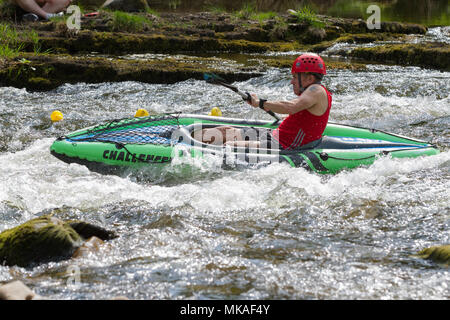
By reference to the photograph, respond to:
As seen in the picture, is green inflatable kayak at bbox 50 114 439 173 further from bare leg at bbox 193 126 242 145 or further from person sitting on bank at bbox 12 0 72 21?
person sitting on bank at bbox 12 0 72 21

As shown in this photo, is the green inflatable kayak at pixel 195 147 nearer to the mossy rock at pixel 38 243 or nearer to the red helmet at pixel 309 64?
the red helmet at pixel 309 64

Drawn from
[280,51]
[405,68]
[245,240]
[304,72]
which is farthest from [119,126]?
[280,51]

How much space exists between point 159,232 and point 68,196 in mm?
1271

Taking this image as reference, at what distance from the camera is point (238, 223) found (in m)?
4.21

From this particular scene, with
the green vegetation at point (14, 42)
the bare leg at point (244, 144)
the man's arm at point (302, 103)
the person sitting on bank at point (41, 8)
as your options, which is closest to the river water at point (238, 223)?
the bare leg at point (244, 144)

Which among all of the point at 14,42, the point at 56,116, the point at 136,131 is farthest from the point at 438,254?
the point at 14,42

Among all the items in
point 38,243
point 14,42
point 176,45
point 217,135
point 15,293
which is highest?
point 14,42

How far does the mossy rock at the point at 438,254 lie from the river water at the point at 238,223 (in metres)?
0.07

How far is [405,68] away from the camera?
10.8 meters

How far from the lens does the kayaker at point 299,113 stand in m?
5.21

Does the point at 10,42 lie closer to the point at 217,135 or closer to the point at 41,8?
the point at 41,8

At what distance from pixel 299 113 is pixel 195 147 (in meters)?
1.08

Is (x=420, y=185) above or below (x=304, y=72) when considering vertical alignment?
below

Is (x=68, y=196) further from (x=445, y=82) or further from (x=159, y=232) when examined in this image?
(x=445, y=82)
